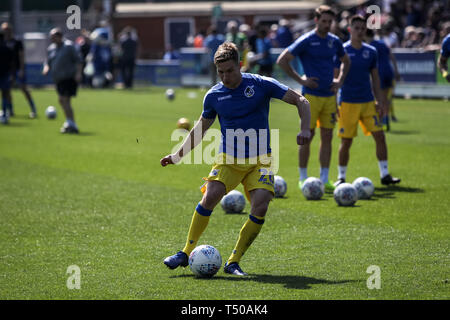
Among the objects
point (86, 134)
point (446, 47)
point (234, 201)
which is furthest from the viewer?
point (86, 134)

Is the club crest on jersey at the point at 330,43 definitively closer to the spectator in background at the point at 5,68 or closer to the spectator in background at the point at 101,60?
the spectator in background at the point at 5,68

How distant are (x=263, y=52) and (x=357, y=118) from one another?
1748 cm

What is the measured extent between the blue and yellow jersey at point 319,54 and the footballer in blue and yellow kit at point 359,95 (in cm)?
47

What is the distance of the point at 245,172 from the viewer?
766cm

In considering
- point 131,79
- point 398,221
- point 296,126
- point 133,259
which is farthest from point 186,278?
point 131,79

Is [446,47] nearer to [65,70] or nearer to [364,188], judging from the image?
[364,188]

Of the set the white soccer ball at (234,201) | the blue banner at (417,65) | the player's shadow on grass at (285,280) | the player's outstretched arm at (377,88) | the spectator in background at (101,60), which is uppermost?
the player's outstretched arm at (377,88)

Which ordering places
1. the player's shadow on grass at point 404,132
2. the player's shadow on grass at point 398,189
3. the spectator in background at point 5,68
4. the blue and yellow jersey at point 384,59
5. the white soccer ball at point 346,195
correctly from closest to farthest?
the white soccer ball at point 346,195 < the player's shadow on grass at point 398,189 < the blue and yellow jersey at point 384,59 < the player's shadow on grass at point 404,132 < the spectator in background at point 5,68

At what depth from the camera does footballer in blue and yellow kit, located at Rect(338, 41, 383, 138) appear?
1226 centimetres

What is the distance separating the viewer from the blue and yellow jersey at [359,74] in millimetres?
12250

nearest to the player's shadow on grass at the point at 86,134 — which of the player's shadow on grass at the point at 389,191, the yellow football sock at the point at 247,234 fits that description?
the player's shadow on grass at the point at 389,191

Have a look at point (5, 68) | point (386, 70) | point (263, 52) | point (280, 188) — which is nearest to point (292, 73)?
point (280, 188)

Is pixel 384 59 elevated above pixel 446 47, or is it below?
below
